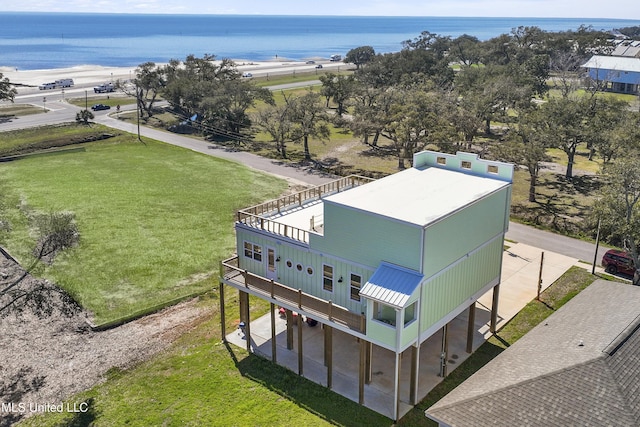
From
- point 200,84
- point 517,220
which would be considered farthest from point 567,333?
point 200,84

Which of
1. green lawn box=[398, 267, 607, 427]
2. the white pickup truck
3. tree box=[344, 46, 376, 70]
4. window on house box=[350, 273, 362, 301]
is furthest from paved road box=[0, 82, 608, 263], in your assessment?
tree box=[344, 46, 376, 70]

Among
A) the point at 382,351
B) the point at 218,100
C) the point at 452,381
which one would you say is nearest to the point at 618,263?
the point at 452,381

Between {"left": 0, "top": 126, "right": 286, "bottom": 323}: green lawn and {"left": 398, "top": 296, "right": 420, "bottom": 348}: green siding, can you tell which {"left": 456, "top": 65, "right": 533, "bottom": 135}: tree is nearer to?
{"left": 0, "top": 126, "right": 286, "bottom": 323}: green lawn

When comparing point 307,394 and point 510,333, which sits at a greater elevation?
point 510,333

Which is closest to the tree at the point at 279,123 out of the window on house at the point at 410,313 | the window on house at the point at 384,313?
the window on house at the point at 384,313

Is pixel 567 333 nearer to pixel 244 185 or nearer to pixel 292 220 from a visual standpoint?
pixel 292 220

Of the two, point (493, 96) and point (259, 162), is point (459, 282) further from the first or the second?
point (493, 96)
